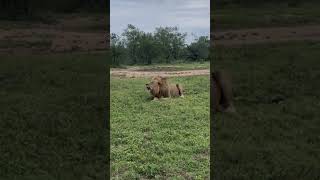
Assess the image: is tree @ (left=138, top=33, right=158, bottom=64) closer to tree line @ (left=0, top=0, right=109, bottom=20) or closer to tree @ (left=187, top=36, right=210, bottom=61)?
tree @ (left=187, top=36, right=210, bottom=61)

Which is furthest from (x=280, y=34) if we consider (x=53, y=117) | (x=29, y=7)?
(x=53, y=117)

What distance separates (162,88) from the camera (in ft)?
21.0

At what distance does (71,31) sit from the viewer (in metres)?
7.45

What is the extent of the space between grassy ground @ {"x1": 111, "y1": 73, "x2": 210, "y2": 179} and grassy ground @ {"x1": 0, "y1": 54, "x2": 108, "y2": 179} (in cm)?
17

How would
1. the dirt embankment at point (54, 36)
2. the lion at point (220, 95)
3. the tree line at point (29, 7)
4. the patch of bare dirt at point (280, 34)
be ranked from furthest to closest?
the patch of bare dirt at point (280, 34) → the tree line at point (29, 7) → the dirt embankment at point (54, 36) → the lion at point (220, 95)

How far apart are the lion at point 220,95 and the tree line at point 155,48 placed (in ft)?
1.01

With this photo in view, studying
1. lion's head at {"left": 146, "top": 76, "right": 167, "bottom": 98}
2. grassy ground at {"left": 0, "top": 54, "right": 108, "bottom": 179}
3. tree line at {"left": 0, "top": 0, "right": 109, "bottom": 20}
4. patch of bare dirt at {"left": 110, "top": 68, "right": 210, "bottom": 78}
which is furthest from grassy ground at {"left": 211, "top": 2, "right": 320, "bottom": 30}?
tree line at {"left": 0, "top": 0, "right": 109, "bottom": 20}

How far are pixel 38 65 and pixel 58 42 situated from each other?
0.48 metres

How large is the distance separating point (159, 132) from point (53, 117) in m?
1.14

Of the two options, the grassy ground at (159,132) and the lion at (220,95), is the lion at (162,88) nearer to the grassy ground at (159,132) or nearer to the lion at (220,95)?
the grassy ground at (159,132)

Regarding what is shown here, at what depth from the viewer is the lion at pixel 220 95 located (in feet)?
18.5

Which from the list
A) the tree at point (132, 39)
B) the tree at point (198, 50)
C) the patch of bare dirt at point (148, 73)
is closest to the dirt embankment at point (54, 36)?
the tree at point (132, 39)

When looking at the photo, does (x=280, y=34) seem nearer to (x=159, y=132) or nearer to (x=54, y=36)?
(x=54, y=36)

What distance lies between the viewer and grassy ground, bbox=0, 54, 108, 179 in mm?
4391
